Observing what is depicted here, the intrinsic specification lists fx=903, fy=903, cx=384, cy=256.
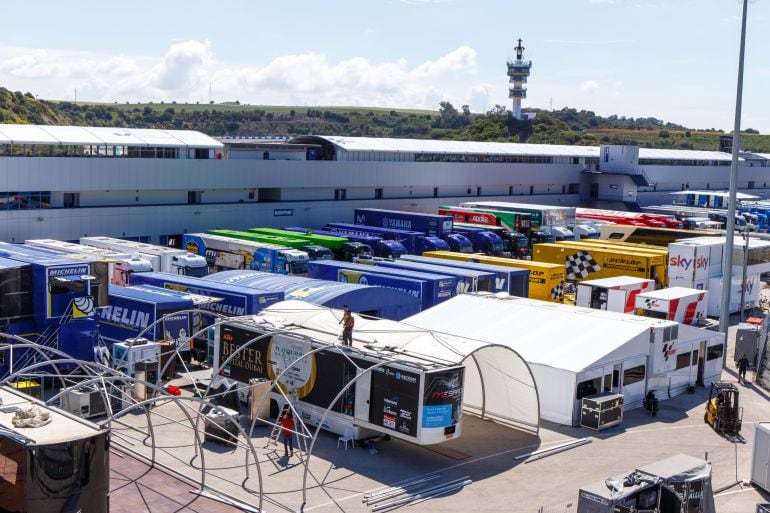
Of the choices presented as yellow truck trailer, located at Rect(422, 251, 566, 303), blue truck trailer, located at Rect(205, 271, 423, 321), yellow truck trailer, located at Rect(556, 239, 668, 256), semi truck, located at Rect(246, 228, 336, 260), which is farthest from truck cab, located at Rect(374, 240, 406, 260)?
blue truck trailer, located at Rect(205, 271, 423, 321)

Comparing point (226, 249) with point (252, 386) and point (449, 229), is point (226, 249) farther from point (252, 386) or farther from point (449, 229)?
point (252, 386)

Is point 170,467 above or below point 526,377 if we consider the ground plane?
below

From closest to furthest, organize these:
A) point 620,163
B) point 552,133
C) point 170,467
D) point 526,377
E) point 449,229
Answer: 1. point 170,467
2. point 526,377
3. point 449,229
4. point 620,163
5. point 552,133

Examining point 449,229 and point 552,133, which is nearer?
point 449,229

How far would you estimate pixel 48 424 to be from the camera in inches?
444

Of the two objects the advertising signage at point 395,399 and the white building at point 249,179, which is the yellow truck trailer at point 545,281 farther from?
the advertising signage at point 395,399

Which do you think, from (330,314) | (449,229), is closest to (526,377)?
(330,314)

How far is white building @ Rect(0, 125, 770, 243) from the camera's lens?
39.2 metres

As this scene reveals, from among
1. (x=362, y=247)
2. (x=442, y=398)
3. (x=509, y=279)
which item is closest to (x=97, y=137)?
(x=362, y=247)

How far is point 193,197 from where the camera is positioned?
45406mm

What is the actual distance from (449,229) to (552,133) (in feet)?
312

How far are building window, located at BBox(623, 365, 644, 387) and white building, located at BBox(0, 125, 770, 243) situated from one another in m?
26.8

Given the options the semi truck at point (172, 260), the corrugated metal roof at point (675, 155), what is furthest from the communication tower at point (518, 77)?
the semi truck at point (172, 260)

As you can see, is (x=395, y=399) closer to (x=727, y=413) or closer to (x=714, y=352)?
(x=727, y=413)
